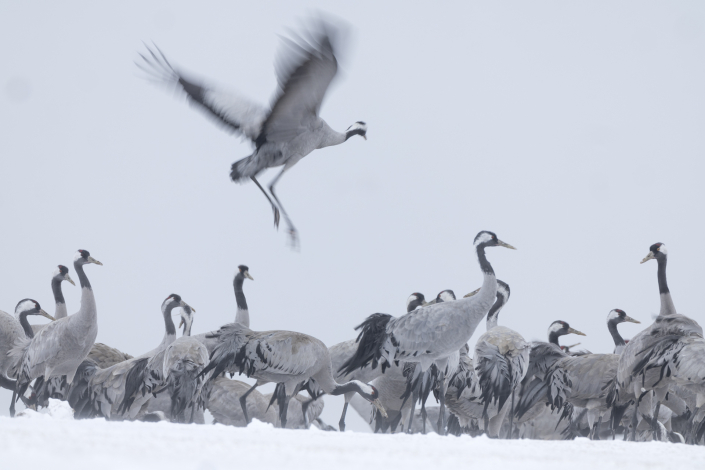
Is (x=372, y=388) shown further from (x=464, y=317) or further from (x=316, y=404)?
(x=316, y=404)

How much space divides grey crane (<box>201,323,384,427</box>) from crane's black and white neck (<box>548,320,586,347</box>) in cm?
402

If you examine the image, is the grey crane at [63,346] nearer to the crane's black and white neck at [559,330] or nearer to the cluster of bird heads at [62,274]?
the cluster of bird heads at [62,274]

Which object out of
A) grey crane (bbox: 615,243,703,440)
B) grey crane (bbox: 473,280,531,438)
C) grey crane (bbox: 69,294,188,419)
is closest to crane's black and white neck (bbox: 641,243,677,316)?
grey crane (bbox: 615,243,703,440)

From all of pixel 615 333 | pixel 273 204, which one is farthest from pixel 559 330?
pixel 273 204

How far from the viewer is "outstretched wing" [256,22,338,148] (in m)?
7.05

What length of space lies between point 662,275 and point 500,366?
2841 millimetres

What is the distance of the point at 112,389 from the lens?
10.7 metres

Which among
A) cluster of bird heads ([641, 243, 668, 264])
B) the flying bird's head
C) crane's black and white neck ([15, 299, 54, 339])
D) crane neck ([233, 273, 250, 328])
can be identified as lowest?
crane's black and white neck ([15, 299, 54, 339])

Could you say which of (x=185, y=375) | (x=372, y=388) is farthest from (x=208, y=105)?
(x=372, y=388)

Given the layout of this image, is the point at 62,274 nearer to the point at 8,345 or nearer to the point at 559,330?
the point at 8,345

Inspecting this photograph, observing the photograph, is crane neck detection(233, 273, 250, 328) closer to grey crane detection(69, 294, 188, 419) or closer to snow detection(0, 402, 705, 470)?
grey crane detection(69, 294, 188, 419)

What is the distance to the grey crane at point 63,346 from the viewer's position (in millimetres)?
10875

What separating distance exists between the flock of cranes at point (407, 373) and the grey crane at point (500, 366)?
2cm

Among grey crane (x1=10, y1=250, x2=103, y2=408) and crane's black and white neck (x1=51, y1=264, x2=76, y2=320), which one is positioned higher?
crane's black and white neck (x1=51, y1=264, x2=76, y2=320)
